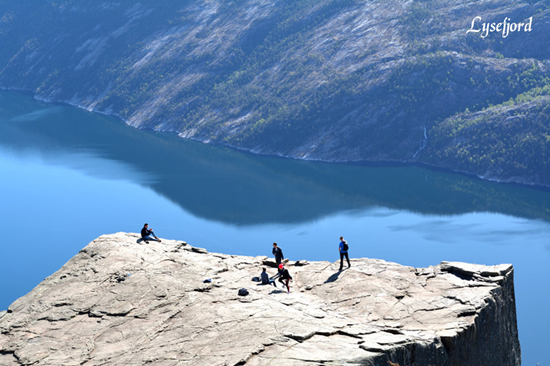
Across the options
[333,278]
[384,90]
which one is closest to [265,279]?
[333,278]

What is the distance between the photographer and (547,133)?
13000cm

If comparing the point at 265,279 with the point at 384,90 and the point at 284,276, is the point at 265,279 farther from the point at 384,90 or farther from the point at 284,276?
the point at 384,90

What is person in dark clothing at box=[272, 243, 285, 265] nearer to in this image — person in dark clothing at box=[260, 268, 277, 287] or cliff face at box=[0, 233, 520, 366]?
cliff face at box=[0, 233, 520, 366]

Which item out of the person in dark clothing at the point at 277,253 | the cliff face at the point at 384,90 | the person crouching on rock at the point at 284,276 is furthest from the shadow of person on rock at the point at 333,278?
the cliff face at the point at 384,90

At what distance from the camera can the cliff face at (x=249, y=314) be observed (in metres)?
32.1

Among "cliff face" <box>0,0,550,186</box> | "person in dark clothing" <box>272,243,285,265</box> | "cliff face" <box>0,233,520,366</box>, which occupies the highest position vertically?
"cliff face" <box>0,0,550,186</box>

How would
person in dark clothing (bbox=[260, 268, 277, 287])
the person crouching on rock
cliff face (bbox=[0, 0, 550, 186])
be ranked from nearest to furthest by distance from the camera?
the person crouching on rock
person in dark clothing (bbox=[260, 268, 277, 287])
cliff face (bbox=[0, 0, 550, 186])

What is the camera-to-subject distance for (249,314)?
3597 centimetres

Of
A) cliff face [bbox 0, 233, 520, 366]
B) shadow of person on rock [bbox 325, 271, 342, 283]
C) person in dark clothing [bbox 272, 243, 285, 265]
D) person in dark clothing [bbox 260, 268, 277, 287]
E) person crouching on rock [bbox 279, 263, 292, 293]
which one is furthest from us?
person in dark clothing [bbox 272, 243, 285, 265]

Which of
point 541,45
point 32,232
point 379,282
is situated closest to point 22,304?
point 379,282

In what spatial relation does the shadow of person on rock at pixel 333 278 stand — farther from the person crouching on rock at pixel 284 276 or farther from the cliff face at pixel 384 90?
the cliff face at pixel 384 90

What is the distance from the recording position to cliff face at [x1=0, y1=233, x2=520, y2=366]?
105 ft

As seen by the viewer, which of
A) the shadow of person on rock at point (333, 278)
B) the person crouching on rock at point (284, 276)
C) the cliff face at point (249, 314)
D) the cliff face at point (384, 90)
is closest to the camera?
the cliff face at point (249, 314)

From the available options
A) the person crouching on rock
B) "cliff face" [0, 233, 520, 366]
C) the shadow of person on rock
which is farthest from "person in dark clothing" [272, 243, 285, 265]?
the shadow of person on rock
